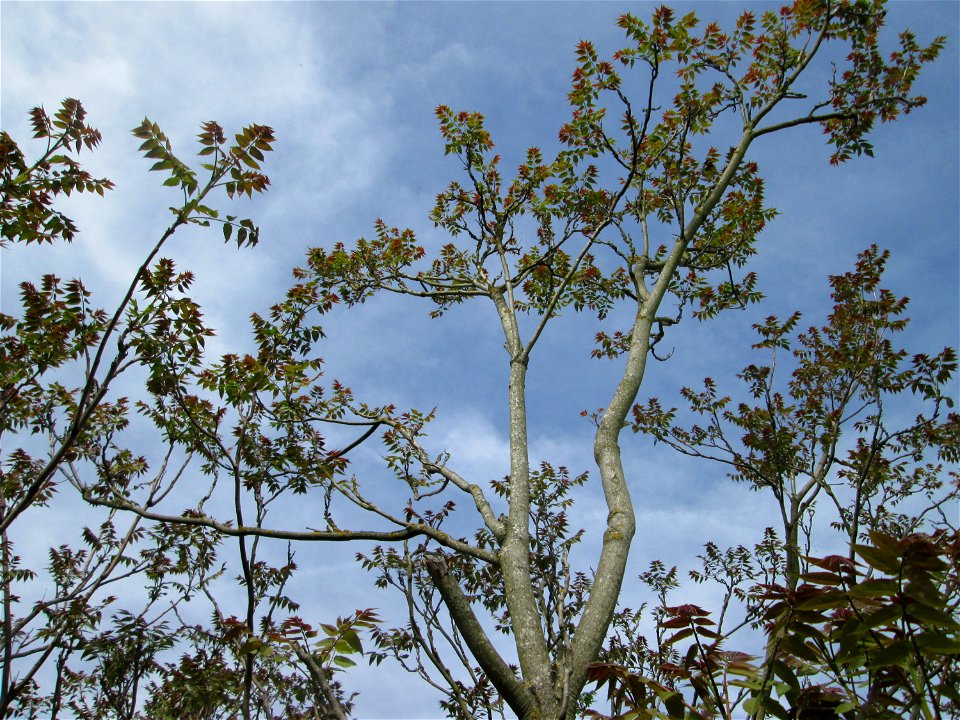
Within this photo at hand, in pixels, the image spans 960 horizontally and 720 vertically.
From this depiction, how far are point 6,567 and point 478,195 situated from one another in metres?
6.93

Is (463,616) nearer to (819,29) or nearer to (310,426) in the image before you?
(310,426)

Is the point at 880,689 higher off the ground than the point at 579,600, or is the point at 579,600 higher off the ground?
the point at 579,600

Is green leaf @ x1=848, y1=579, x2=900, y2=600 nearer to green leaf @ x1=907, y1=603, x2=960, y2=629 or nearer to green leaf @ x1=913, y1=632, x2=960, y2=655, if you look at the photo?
green leaf @ x1=907, y1=603, x2=960, y2=629

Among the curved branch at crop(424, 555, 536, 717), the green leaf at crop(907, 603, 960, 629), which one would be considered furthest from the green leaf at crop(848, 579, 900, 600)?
the curved branch at crop(424, 555, 536, 717)

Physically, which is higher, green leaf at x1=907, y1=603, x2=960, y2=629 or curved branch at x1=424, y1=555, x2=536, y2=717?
curved branch at x1=424, y1=555, x2=536, y2=717

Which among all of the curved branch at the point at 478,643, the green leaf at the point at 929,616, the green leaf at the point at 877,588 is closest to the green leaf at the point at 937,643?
the green leaf at the point at 929,616

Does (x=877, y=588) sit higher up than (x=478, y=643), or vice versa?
(x=478, y=643)

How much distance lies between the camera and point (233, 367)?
494 cm

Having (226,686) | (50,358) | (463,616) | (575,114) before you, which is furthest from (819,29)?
(226,686)

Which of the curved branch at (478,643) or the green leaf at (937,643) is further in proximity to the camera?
the curved branch at (478,643)

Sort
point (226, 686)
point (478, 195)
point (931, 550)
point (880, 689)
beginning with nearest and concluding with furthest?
point (931, 550), point (880, 689), point (226, 686), point (478, 195)

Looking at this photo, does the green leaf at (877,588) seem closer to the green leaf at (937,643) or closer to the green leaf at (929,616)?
the green leaf at (929,616)

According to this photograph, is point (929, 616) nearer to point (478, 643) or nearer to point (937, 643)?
point (937, 643)

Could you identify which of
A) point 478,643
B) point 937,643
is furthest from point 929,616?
point 478,643
